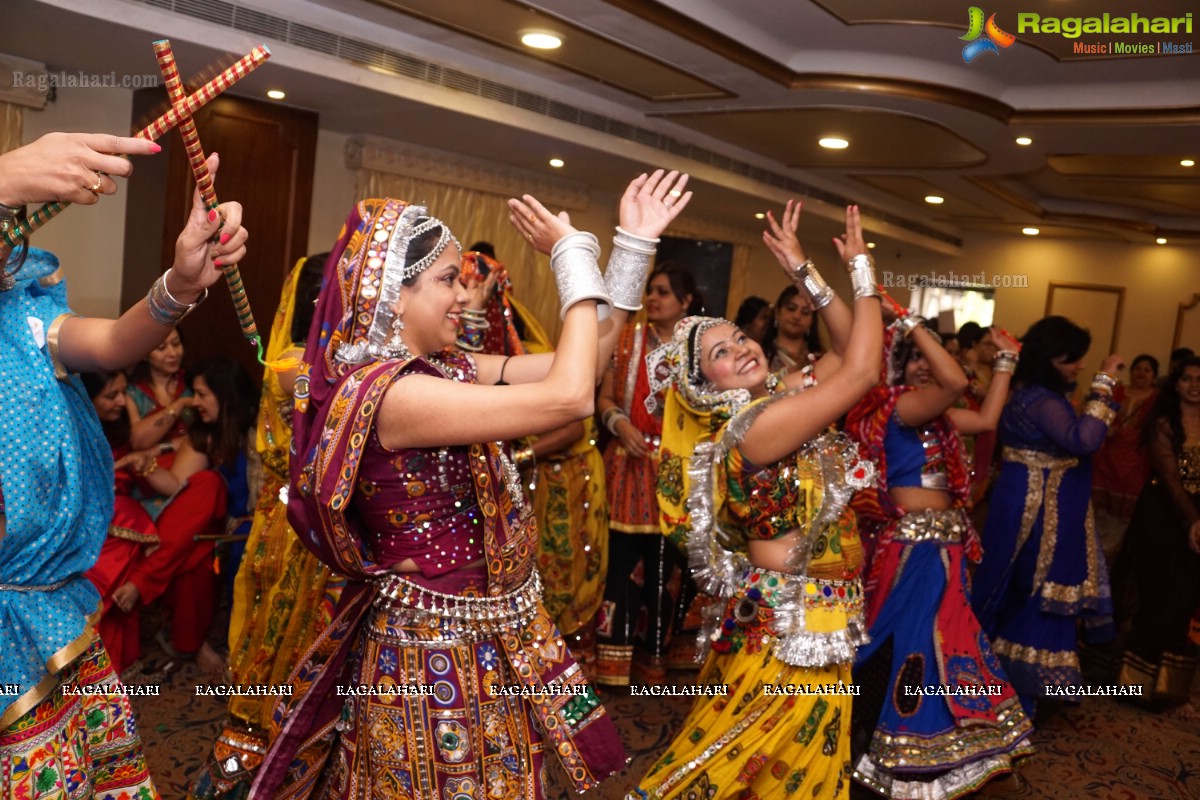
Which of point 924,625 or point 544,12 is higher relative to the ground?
point 544,12

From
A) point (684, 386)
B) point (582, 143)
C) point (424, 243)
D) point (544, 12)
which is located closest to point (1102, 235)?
point (582, 143)

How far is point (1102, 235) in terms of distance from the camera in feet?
33.6

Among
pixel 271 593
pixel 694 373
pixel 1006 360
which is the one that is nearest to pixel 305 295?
pixel 271 593

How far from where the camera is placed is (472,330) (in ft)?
10.1

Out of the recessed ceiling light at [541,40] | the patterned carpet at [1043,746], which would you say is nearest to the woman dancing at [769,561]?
the patterned carpet at [1043,746]

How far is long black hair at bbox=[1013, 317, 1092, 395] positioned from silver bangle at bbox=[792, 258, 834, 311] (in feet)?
4.95

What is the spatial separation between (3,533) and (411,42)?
3526 mm

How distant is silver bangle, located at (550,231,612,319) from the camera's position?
1.48 m

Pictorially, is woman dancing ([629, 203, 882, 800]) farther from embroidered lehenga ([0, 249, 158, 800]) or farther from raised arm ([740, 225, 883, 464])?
embroidered lehenga ([0, 249, 158, 800])

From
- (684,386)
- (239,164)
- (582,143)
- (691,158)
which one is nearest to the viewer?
(684,386)

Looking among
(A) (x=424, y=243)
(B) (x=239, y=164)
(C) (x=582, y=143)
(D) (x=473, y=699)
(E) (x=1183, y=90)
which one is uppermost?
(E) (x=1183, y=90)

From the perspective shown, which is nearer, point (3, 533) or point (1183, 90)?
point (3, 533)

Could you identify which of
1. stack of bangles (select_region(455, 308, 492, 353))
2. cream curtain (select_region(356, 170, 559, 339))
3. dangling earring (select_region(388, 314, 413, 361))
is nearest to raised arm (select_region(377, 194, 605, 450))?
dangling earring (select_region(388, 314, 413, 361))

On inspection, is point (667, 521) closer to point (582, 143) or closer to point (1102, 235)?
point (582, 143)
